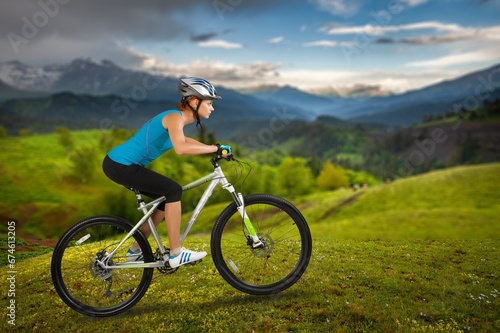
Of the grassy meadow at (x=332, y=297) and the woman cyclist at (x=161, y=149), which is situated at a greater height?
the woman cyclist at (x=161, y=149)

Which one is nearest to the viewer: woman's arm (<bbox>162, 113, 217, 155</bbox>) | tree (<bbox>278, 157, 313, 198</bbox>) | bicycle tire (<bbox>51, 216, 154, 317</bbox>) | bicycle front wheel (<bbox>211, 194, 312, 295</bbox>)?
woman's arm (<bbox>162, 113, 217, 155</bbox>)

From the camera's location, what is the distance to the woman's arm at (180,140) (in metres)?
6.68

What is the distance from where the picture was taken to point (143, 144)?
7.00m

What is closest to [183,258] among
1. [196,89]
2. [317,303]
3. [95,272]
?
[95,272]

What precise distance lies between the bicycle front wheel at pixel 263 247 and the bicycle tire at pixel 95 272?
1470mm

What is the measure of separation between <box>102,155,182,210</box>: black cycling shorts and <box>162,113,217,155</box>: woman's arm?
0.68 m

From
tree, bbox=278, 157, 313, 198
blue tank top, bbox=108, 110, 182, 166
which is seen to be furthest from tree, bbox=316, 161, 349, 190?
blue tank top, bbox=108, 110, 182, 166

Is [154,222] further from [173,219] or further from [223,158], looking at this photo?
[223,158]

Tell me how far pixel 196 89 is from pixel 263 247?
125 inches

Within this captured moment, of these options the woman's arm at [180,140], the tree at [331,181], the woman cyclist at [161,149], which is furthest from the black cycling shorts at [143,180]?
the tree at [331,181]

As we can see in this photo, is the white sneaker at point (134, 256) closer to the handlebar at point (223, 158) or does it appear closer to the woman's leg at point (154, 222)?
the woman's leg at point (154, 222)

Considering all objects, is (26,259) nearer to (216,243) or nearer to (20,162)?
(216,243)

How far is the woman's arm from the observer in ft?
21.9

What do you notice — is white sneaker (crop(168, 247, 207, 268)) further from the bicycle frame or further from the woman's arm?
the woman's arm
